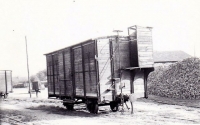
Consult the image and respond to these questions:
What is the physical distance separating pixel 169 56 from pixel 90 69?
33.5 m

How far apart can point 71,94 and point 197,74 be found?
939 cm

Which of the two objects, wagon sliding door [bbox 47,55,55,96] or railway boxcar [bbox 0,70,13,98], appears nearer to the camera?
wagon sliding door [bbox 47,55,55,96]

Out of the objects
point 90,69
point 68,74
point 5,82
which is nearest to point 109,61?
point 90,69

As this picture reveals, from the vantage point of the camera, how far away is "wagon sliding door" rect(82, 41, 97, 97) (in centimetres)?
1202

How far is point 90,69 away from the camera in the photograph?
1242 centimetres

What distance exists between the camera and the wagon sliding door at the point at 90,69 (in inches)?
473

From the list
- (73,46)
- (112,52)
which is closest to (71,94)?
(73,46)

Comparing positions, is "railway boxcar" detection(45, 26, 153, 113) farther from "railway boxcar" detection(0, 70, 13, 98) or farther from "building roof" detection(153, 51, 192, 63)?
"building roof" detection(153, 51, 192, 63)

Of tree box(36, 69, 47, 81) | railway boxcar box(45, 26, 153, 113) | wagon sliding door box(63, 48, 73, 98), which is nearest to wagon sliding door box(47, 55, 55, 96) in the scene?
wagon sliding door box(63, 48, 73, 98)

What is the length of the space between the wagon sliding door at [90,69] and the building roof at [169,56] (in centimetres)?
3039

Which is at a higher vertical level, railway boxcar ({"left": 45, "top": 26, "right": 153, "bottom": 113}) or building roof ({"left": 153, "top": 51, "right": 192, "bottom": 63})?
building roof ({"left": 153, "top": 51, "right": 192, "bottom": 63})

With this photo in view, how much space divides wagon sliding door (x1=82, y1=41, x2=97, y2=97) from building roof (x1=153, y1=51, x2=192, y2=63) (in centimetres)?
3039

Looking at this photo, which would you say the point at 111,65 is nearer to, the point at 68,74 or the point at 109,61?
the point at 109,61

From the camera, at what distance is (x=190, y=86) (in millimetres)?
16859
